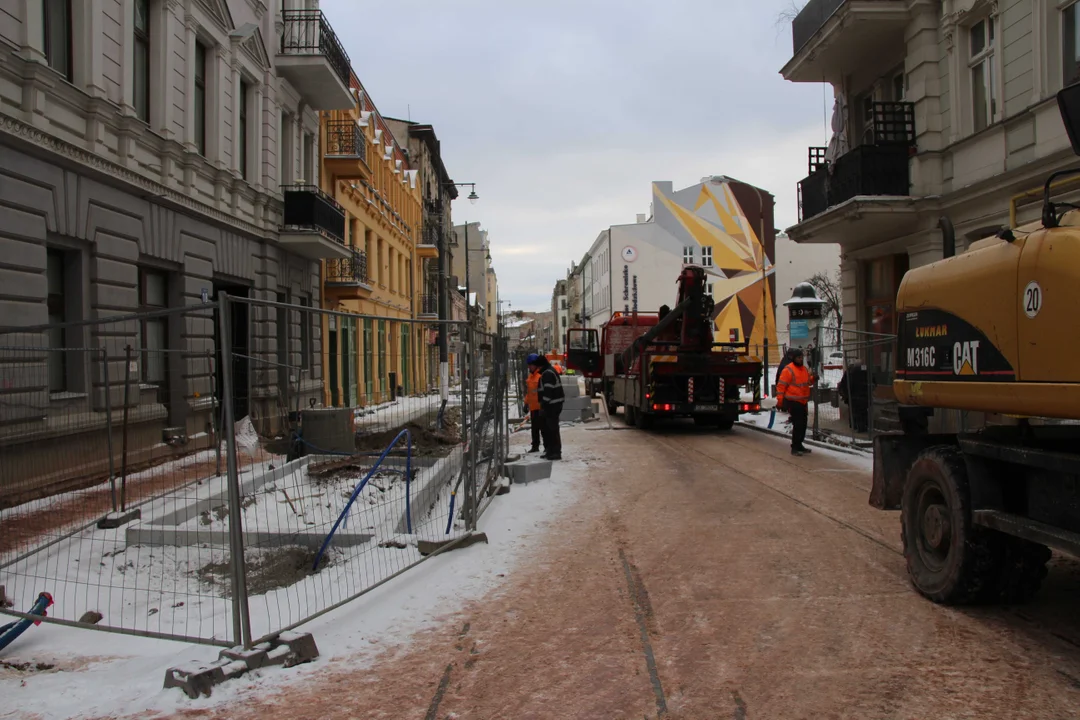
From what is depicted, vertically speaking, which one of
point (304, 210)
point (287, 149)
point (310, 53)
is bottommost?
point (304, 210)

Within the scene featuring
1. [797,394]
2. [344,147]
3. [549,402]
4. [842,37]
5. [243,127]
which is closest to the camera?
[549,402]

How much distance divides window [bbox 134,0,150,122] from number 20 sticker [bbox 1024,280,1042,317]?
477 inches

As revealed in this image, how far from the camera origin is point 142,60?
40.9ft

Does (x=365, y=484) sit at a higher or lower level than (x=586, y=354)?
lower

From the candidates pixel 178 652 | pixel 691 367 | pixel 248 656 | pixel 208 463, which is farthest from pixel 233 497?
pixel 691 367

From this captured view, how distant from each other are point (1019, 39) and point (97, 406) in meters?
13.2

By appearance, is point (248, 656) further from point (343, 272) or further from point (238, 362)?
point (343, 272)

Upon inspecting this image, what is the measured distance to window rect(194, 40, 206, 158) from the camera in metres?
14.5

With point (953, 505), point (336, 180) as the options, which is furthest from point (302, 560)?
point (336, 180)

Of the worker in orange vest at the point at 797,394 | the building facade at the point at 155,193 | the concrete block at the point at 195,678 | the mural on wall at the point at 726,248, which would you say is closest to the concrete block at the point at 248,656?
the concrete block at the point at 195,678

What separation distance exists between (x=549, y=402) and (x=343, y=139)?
1440 centimetres

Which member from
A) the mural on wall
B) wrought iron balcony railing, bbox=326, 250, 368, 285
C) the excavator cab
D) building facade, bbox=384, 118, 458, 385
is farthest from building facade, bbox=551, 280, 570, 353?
wrought iron balcony railing, bbox=326, 250, 368, 285

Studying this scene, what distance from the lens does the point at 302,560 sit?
6.43 m

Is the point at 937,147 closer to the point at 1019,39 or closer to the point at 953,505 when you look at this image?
the point at 1019,39
